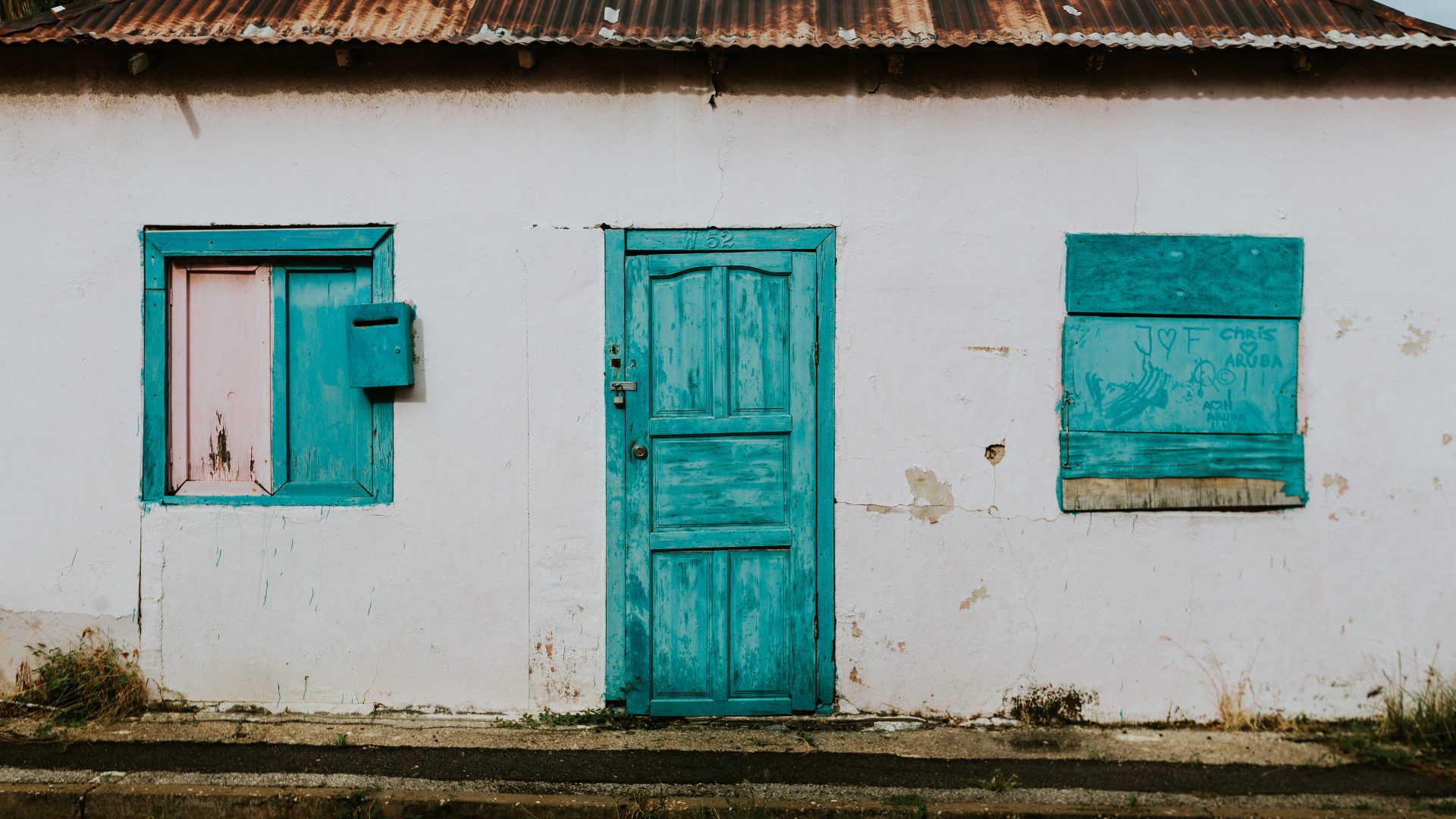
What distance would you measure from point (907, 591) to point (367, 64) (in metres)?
3.53

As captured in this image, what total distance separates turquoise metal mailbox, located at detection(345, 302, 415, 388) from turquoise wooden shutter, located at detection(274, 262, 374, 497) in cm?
20

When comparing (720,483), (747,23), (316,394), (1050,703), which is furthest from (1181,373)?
(316,394)

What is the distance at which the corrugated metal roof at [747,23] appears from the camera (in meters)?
4.20

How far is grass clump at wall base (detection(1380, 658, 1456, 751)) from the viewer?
4367mm

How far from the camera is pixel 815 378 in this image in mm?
4523

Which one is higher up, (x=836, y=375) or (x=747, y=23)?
(x=747, y=23)

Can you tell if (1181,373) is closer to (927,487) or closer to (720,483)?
(927,487)

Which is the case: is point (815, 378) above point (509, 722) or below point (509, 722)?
above

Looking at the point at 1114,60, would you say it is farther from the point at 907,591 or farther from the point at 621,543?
the point at 621,543

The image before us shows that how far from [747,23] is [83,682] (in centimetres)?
435

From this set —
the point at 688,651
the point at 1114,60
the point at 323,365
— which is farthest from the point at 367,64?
the point at 1114,60

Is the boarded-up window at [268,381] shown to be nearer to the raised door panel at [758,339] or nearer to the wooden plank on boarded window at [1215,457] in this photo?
the raised door panel at [758,339]

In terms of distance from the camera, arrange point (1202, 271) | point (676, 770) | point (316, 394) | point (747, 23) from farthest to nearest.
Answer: point (316, 394)
point (1202, 271)
point (747, 23)
point (676, 770)

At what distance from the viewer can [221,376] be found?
4.66 meters
